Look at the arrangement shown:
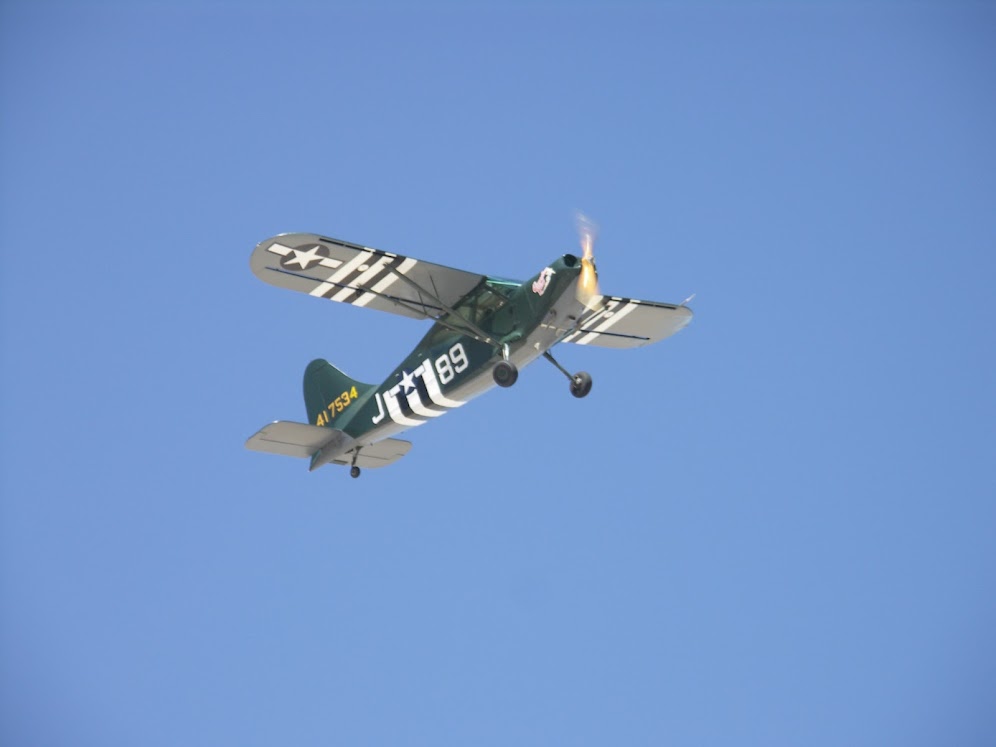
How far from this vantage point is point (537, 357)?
61.7 feet

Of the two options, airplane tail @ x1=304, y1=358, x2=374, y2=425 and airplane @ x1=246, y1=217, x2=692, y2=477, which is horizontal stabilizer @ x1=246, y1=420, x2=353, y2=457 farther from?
airplane tail @ x1=304, y1=358, x2=374, y2=425

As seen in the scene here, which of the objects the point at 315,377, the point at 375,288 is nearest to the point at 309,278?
the point at 375,288

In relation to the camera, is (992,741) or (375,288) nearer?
(375,288)

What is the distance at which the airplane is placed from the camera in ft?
59.6

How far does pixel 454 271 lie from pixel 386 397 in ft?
8.80

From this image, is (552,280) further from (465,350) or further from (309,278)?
(309,278)

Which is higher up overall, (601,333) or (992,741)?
(601,333)

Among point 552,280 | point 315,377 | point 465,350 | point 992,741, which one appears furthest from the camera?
point 992,741

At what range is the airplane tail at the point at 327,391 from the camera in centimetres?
2144

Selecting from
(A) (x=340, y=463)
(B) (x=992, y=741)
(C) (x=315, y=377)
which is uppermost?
(C) (x=315, y=377)

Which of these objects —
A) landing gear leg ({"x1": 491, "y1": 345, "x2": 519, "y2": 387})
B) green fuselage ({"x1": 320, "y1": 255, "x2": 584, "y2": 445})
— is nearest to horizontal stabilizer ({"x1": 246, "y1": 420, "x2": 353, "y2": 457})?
green fuselage ({"x1": 320, "y1": 255, "x2": 584, "y2": 445})

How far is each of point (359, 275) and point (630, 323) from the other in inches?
178

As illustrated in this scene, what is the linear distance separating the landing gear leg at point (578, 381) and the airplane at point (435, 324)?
0.05 ft

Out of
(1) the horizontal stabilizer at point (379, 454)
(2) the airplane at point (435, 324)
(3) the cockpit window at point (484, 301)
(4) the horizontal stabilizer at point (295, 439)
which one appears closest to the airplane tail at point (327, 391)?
(2) the airplane at point (435, 324)
